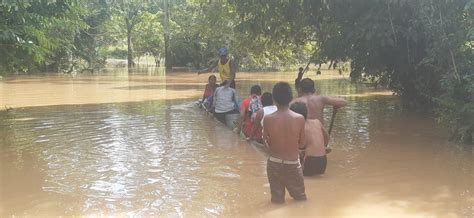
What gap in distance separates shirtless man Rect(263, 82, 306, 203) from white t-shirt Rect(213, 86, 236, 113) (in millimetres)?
6329

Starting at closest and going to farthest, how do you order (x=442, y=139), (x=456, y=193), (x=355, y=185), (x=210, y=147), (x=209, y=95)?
(x=456, y=193) < (x=355, y=185) < (x=210, y=147) < (x=442, y=139) < (x=209, y=95)

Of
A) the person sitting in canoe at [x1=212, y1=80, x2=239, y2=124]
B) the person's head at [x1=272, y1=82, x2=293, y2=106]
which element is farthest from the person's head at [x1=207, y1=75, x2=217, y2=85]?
the person's head at [x1=272, y1=82, x2=293, y2=106]

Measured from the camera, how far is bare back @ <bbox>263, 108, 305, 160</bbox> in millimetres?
6090

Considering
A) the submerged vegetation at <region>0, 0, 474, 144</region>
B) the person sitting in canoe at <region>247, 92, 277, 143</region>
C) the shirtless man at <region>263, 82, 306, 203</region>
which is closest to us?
the shirtless man at <region>263, 82, 306, 203</region>

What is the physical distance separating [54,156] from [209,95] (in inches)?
271

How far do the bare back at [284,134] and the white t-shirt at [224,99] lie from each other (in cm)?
639

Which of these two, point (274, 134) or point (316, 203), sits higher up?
point (274, 134)

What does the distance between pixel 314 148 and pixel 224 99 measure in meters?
5.58

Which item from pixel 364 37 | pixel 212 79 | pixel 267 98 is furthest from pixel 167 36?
pixel 267 98

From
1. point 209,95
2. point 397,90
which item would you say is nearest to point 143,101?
point 209,95

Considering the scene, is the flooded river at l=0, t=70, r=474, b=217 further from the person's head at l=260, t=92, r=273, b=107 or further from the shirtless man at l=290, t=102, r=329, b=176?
the person's head at l=260, t=92, r=273, b=107

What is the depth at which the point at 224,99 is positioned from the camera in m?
12.7

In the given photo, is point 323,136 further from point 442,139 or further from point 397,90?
point 397,90

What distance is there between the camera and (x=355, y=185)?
23.9 feet
